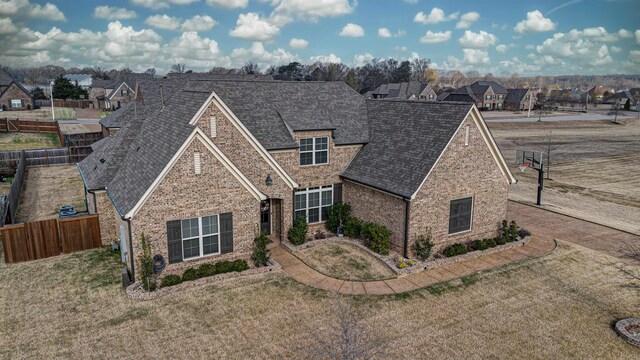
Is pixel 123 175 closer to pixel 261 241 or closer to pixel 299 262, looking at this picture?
pixel 261 241

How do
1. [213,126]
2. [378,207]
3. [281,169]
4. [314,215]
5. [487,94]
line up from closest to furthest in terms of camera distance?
[213,126]
[281,169]
[378,207]
[314,215]
[487,94]

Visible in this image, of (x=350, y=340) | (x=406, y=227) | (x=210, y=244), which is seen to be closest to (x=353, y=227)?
(x=406, y=227)

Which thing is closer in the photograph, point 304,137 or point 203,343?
point 203,343

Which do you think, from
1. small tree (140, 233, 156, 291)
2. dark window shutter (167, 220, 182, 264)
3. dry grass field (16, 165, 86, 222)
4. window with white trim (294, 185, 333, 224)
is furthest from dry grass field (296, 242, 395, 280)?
dry grass field (16, 165, 86, 222)

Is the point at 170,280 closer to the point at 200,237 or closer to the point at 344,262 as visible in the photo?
the point at 200,237

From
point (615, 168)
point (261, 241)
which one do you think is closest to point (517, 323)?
point (261, 241)
